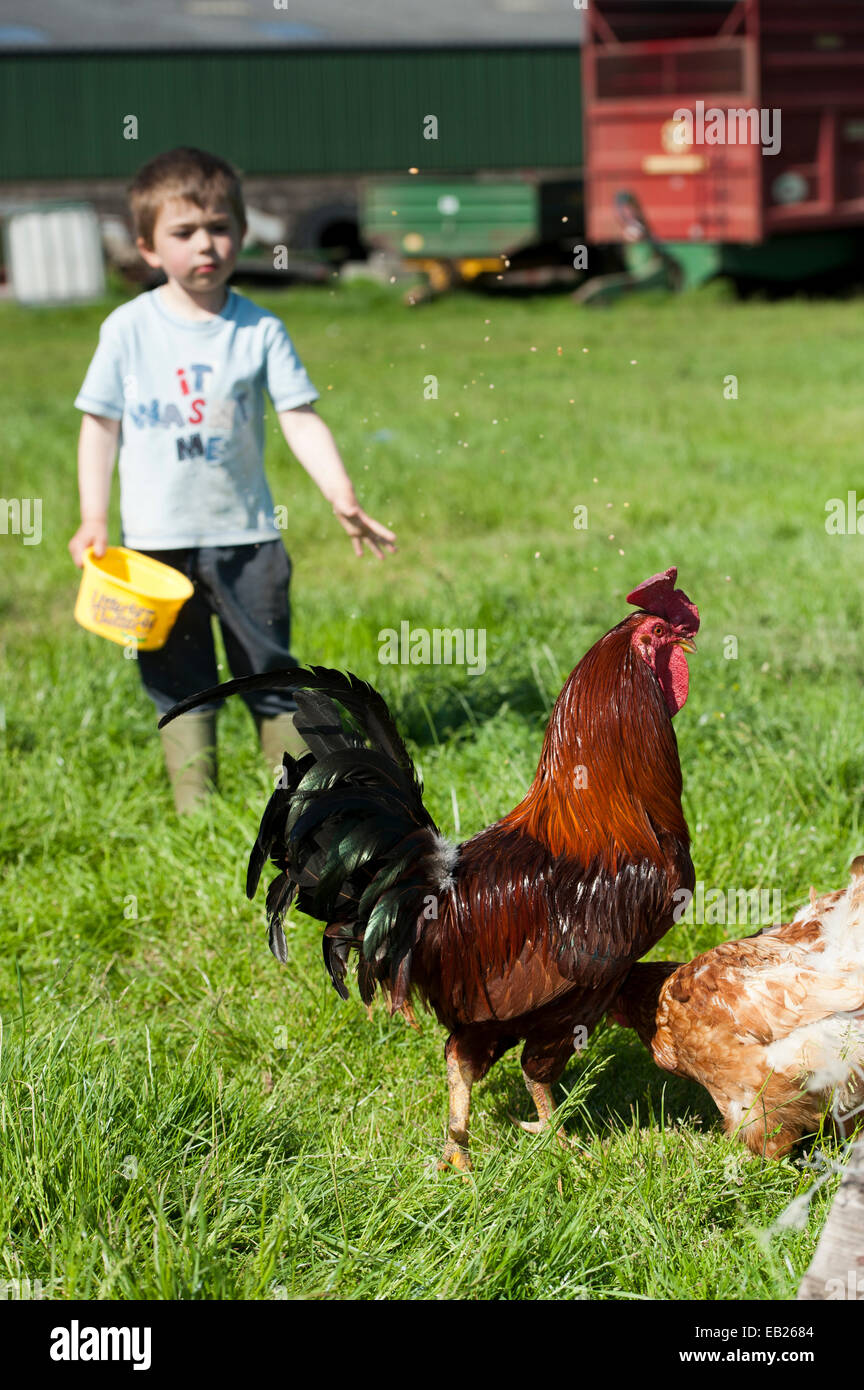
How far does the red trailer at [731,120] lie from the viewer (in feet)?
49.0

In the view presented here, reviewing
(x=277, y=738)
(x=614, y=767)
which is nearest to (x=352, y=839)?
(x=614, y=767)

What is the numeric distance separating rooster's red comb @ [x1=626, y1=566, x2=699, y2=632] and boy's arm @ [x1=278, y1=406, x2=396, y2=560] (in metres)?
1.11

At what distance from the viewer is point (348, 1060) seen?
2.88m

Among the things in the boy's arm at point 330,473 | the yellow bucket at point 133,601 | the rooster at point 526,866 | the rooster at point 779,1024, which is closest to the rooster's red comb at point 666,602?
the rooster at point 526,866

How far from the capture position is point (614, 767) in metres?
2.41

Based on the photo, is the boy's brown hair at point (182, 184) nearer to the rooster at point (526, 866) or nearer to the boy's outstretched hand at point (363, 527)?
the boy's outstretched hand at point (363, 527)

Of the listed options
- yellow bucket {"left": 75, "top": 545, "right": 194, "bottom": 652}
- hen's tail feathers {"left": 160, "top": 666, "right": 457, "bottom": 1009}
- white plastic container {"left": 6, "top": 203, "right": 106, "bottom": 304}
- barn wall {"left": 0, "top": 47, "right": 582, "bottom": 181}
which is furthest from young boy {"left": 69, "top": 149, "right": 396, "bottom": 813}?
barn wall {"left": 0, "top": 47, "right": 582, "bottom": 181}

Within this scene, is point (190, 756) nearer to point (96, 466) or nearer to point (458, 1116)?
point (96, 466)

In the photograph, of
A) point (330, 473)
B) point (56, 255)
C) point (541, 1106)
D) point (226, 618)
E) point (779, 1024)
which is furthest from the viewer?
point (56, 255)

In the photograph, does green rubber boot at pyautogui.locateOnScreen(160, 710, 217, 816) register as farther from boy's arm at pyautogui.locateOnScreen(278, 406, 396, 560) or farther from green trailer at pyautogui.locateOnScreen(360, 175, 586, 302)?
green trailer at pyautogui.locateOnScreen(360, 175, 586, 302)

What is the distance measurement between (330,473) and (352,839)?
1487mm

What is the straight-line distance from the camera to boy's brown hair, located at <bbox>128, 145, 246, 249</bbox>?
11.3 feet
